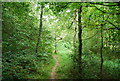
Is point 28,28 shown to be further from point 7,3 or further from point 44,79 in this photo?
point 44,79

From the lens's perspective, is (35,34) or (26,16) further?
(35,34)

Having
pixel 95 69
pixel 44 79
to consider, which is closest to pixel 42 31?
pixel 44 79

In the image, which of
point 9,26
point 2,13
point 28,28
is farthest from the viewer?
point 28,28

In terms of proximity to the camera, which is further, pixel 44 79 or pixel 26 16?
pixel 44 79

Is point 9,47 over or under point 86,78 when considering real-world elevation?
over

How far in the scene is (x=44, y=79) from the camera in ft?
22.7

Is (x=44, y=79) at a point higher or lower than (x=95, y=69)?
lower

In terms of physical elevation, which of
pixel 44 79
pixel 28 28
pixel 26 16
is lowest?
pixel 44 79

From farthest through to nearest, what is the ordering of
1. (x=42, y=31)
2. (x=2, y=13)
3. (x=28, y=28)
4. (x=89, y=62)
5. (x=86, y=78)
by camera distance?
1. (x=89, y=62)
2. (x=42, y=31)
3. (x=86, y=78)
4. (x=28, y=28)
5. (x=2, y=13)

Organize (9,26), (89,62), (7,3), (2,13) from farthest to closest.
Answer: (89,62) < (9,26) < (2,13) < (7,3)

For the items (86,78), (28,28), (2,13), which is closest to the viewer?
(2,13)

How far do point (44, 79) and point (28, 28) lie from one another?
4319 millimetres

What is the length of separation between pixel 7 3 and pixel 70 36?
9572mm

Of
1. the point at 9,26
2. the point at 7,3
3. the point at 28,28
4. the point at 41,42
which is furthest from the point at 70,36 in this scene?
the point at 7,3
